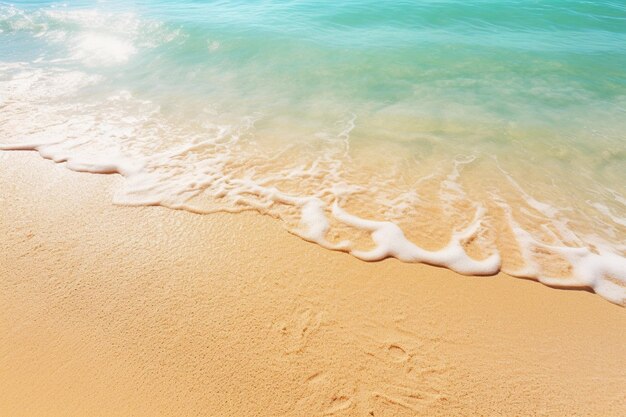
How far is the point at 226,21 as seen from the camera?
1181cm

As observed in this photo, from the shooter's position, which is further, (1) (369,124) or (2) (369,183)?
(1) (369,124)

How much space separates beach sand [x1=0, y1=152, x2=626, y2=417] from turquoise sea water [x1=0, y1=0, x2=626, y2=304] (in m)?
0.40

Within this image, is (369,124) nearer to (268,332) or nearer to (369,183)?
(369,183)

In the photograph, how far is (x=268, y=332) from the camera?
2561mm

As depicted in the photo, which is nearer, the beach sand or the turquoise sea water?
the beach sand

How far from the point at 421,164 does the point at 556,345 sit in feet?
9.31

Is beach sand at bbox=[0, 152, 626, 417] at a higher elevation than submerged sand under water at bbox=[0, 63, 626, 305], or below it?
below

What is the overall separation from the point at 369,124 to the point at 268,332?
441cm

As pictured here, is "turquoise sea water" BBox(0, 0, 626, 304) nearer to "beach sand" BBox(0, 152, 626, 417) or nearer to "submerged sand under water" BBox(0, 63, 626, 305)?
"submerged sand under water" BBox(0, 63, 626, 305)

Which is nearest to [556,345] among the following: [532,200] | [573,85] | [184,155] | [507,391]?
[507,391]

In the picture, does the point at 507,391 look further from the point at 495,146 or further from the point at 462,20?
the point at 462,20

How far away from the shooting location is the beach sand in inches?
86.2

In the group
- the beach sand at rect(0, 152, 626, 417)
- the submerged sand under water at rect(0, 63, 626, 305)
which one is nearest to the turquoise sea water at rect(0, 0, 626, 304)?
the submerged sand under water at rect(0, 63, 626, 305)

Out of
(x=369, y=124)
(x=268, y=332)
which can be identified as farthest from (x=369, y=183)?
(x=268, y=332)
